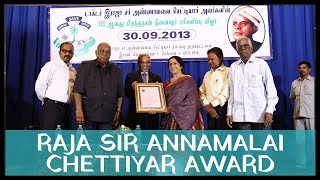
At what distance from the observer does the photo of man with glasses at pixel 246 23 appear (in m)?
4.91

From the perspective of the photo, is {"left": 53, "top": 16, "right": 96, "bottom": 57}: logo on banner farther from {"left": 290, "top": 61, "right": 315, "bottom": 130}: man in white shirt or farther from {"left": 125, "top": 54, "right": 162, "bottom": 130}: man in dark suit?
{"left": 290, "top": 61, "right": 315, "bottom": 130}: man in white shirt

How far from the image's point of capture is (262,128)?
3674 millimetres

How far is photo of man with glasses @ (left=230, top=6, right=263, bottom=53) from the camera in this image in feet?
16.1

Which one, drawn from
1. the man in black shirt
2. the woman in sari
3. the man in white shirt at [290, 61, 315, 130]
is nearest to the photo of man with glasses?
the man in white shirt at [290, 61, 315, 130]

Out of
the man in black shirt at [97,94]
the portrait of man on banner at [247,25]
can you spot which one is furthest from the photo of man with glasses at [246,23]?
the man in black shirt at [97,94]

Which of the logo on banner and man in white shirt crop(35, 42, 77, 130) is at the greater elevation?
the logo on banner

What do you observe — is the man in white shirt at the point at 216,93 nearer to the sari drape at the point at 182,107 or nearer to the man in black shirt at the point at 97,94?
the sari drape at the point at 182,107

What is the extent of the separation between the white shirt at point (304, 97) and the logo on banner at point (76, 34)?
7.61 ft

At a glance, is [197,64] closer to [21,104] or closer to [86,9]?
[86,9]

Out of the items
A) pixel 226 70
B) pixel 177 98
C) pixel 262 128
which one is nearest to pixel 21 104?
pixel 177 98

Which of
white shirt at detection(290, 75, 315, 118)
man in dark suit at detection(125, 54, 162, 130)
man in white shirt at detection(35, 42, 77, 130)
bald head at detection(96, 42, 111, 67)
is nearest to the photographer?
bald head at detection(96, 42, 111, 67)

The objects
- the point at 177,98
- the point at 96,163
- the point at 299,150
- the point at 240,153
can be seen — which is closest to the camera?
the point at 96,163

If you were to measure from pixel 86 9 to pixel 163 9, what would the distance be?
0.89m

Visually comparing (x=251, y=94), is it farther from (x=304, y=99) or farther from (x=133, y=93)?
(x=133, y=93)
